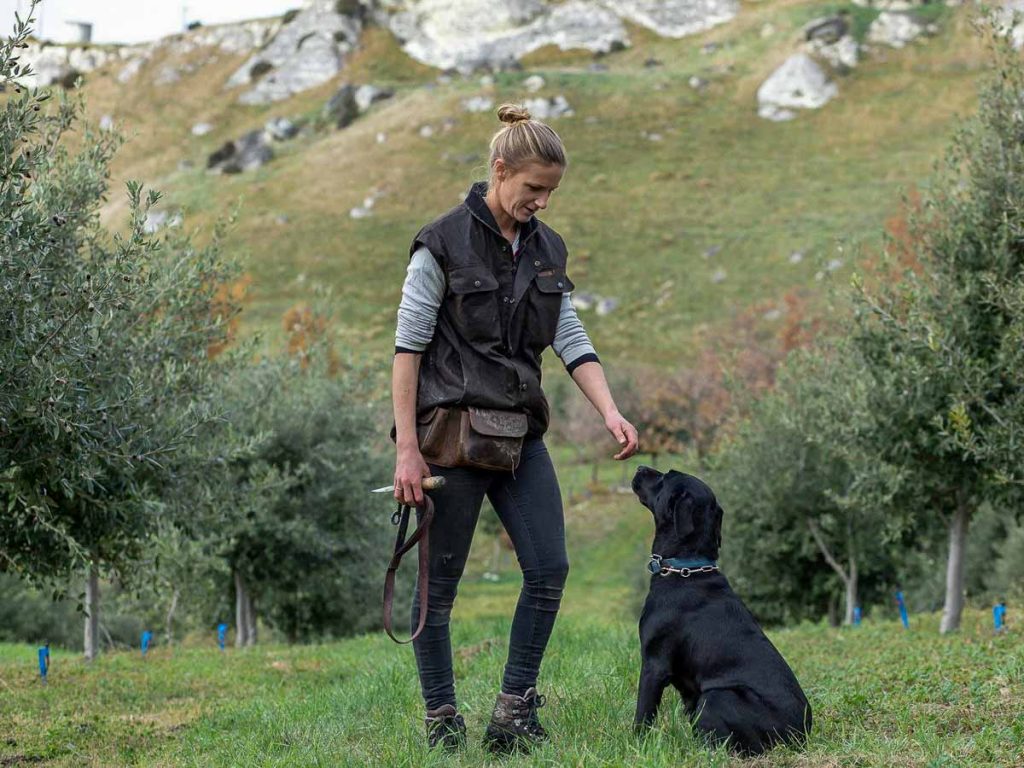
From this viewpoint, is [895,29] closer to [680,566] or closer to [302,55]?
[302,55]

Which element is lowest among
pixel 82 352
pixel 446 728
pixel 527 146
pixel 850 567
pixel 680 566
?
pixel 850 567

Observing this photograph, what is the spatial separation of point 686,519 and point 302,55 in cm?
11351

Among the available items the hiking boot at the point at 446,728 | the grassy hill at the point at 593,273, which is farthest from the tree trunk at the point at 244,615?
the hiking boot at the point at 446,728

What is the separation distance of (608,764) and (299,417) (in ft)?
46.3

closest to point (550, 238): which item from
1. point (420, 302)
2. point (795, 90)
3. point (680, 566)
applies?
point (420, 302)

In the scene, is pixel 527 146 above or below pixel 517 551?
above

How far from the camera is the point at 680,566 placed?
476cm

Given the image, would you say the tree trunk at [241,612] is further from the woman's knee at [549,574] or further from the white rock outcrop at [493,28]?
the white rock outcrop at [493,28]

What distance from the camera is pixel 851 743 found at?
4.36 m

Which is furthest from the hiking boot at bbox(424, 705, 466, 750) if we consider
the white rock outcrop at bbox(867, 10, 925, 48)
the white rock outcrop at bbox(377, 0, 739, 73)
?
the white rock outcrop at bbox(377, 0, 739, 73)

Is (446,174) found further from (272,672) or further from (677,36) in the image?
(272,672)

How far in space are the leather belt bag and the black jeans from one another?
0.32 ft

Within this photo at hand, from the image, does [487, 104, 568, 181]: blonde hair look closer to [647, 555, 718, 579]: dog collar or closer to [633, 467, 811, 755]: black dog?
[633, 467, 811, 755]: black dog

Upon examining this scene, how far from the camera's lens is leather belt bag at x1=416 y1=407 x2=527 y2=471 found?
453 cm
